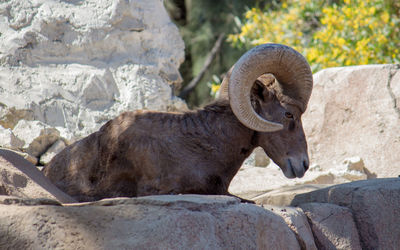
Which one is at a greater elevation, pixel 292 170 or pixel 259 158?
pixel 292 170

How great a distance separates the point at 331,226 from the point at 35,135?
3.22m

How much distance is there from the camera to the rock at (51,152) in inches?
257

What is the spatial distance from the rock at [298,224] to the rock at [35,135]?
3.06 m

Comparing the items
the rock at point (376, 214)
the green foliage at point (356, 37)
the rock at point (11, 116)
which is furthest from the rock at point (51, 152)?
the green foliage at point (356, 37)

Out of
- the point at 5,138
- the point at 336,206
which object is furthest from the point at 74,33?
the point at 336,206

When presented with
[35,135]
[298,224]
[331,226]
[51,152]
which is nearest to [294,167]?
[331,226]

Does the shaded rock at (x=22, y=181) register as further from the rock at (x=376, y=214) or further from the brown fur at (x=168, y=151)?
the rock at (x=376, y=214)

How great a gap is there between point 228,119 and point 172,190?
2.66 ft

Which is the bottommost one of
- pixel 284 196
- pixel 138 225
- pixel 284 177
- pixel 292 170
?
pixel 284 177

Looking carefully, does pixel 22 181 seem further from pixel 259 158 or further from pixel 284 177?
pixel 259 158

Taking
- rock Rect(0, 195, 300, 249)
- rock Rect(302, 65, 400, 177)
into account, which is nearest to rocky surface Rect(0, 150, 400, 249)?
rock Rect(0, 195, 300, 249)

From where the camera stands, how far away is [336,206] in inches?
190

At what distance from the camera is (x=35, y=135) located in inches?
→ 258

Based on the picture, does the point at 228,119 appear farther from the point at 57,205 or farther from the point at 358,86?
the point at 358,86
